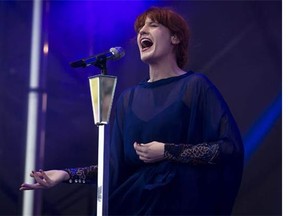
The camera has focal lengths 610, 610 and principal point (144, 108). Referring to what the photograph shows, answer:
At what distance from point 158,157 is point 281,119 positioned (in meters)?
0.87

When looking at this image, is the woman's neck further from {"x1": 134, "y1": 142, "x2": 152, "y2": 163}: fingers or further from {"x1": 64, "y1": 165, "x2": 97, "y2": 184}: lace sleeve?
{"x1": 64, "y1": 165, "x2": 97, "y2": 184}: lace sleeve

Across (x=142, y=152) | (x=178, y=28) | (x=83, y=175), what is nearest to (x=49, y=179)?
(x=83, y=175)

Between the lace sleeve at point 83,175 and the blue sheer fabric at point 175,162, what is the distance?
14cm

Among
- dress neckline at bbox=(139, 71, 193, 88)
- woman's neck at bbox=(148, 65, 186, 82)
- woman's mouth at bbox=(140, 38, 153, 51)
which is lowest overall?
dress neckline at bbox=(139, 71, 193, 88)

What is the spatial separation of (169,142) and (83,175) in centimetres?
69

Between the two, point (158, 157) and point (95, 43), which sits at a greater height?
point (95, 43)

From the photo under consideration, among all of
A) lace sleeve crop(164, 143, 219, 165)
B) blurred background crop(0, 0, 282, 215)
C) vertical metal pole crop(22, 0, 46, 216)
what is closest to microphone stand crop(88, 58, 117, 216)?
lace sleeve crop(164, 143, 219, 165)

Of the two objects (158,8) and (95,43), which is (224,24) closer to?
(158,8)

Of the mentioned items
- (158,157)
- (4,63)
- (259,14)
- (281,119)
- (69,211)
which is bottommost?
(69,211)

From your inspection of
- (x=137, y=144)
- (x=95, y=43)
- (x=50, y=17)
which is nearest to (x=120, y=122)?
(x=137, y=144)

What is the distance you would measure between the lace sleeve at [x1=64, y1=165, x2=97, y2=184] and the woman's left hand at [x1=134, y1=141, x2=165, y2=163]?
1.22 feet

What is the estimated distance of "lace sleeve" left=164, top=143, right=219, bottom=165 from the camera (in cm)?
405

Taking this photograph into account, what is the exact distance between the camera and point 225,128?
4117 mm

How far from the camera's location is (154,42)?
4344mm
